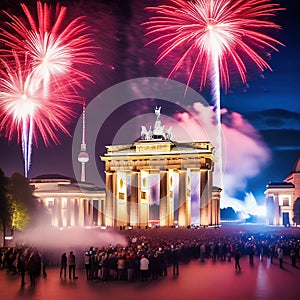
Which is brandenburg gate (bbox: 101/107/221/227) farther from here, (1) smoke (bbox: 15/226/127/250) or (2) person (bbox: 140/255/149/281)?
(2) person (bbox: 140/255/149/281)

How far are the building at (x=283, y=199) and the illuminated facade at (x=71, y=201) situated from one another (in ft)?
113

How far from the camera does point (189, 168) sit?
95125mm

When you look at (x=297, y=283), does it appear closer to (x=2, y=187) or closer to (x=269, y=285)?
(x=269, y=285)

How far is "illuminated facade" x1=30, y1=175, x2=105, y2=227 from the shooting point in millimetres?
117181

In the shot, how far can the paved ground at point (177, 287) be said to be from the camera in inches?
1009

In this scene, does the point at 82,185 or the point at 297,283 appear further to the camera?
the point at 82,185

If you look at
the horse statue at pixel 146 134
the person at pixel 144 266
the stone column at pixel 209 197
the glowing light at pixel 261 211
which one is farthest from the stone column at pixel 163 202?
the person at pixel 144 266

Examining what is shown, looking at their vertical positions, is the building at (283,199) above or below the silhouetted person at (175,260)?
above

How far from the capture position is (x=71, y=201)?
119562 mm

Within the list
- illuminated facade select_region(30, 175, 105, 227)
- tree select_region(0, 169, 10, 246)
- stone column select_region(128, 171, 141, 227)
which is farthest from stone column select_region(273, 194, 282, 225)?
tree select_region(0, 169, 10, 246)

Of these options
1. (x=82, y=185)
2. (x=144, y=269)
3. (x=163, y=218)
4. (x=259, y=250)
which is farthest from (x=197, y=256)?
(x=82, y=185)

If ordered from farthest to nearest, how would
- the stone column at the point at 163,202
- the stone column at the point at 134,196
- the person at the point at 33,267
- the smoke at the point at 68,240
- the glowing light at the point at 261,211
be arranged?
the glowing light at the point at 261,211
the stone column at the point at 134,196
the stone column at the point at 163,202
the smoke at the point at 68,240
the person at the point at 33,267

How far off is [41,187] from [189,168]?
39401mm

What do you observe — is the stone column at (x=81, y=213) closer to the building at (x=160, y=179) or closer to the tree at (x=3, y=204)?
the building at (x=160, y=179)
